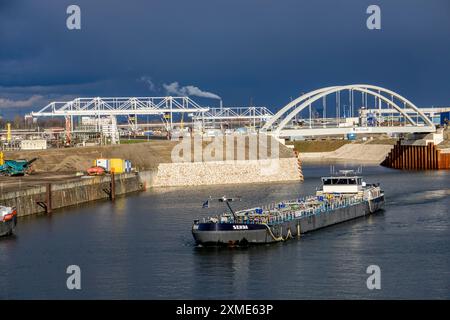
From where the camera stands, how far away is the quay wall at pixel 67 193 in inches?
2375

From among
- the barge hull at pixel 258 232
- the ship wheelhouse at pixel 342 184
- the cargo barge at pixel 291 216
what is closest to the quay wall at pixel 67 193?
the cargo barge at pixel 291 216

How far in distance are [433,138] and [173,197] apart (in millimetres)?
61620

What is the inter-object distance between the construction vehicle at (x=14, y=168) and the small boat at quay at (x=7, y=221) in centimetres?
2899

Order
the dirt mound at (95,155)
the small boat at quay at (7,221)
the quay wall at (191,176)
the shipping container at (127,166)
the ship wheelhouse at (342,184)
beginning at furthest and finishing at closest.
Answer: the dirt mound at (95,155), the shipping container at (127,166), the quay wall at (191,176), the ship wheelhouse at (342,184), the small boat at quay at (7,221)

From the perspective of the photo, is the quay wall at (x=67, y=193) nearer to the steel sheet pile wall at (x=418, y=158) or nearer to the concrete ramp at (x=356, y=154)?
the steel sheet pile wall at (x=418, y=158)

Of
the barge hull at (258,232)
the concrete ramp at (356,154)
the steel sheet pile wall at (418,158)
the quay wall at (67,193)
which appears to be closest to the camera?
the barge hull at (258,232)

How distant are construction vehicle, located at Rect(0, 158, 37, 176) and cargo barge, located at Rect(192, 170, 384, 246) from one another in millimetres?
30782

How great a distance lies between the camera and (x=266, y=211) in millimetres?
52062

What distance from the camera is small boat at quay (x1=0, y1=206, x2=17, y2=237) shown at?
5003cm

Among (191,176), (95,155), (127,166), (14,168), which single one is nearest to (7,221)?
(14,168)

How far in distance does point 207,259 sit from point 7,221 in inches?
549

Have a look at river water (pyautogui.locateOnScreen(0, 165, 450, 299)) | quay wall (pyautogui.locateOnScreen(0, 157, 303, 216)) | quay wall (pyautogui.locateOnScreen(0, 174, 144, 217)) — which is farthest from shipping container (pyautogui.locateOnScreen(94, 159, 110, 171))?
river water (pyautogui.locateOnScreen(0, 165, 450, 299))

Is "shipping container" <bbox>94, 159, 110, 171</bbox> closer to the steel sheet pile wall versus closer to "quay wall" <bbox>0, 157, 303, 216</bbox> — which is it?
"quay wall" <bbox>0, 157, 303, 216</bbox>
